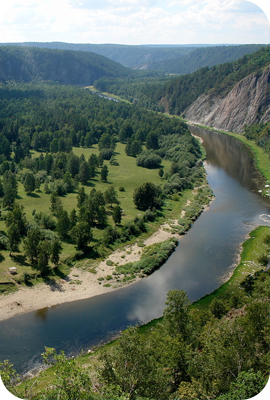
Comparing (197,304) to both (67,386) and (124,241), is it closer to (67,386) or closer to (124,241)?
(124,241)

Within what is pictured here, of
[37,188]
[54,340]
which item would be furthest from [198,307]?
[37,188]

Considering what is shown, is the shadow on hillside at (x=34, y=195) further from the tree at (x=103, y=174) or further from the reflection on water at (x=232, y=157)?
the reflection on water at (x=232, y=157)

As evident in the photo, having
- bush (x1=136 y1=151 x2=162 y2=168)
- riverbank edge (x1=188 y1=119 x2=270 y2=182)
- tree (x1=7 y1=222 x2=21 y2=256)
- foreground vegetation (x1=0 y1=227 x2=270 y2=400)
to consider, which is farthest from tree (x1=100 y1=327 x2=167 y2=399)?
bush (x1=136 y1=151 x2=162 y2=168)

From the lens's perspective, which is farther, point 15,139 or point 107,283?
point 15,139

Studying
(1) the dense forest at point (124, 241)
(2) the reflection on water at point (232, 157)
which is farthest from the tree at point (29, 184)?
(2) the reflection on water at point (232, 157)

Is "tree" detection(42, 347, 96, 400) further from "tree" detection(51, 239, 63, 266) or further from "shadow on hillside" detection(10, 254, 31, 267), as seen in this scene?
"shadow on hillside" detection(10, 254, 31, 267)

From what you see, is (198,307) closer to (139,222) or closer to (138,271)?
(138,271)
